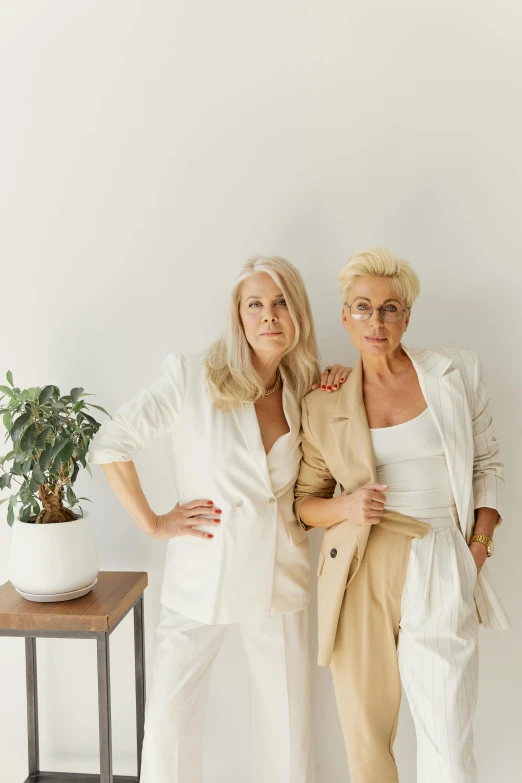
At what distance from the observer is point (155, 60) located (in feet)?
7.84

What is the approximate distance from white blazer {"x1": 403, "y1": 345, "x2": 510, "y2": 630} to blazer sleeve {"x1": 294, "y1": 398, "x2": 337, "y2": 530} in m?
0.37

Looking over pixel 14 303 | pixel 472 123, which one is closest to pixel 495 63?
pixel 472 123

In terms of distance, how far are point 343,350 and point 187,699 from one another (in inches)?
50.4

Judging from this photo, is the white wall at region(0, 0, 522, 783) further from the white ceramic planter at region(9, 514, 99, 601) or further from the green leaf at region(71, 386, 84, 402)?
the white ceramic planter at region(9, 514, 99, 601)

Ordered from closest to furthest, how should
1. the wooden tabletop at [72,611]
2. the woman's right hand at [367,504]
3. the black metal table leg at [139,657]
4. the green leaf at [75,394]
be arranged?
the woman's right hand at [367,504]
the wooden tabletop at [72,611]
the green leaf at [75,394]
the black metal table leg at [139,657]

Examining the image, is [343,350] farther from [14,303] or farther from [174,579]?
[14,303]

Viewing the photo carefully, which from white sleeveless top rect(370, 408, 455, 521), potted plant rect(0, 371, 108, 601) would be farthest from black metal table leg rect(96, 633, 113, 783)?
white sleeveless top rect(370, 408, 455, 521)

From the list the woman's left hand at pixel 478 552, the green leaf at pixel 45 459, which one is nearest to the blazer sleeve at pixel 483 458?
the woman's left hand at pixel 478 552

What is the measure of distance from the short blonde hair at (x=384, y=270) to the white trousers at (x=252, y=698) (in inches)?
42.5

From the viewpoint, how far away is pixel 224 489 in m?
2.03

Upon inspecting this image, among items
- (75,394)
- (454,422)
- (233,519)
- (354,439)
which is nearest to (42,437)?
(75,394)

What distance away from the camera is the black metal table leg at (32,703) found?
2389 mm

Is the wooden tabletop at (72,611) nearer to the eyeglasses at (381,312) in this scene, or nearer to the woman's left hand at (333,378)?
the woman's left hand at (333,378)

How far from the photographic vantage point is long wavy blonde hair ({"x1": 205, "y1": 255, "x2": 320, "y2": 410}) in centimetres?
205
